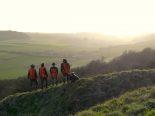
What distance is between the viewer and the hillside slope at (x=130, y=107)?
15419 millimetres

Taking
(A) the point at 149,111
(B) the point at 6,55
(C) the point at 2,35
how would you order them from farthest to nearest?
1. (C) the point at 2,35
2. (B) the point at 6,55
3. (A) the point at 149,111

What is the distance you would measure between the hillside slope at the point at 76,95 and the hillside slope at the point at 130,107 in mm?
6393

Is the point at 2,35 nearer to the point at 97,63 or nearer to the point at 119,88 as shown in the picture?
the point at 97,63

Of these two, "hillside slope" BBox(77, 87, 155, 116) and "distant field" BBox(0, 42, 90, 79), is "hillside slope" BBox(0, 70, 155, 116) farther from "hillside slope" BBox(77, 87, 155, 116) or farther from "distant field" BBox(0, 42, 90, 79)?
"distant field" BBox(0, 42, 90, 79)

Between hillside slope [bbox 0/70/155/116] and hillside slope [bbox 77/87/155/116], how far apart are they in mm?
6393

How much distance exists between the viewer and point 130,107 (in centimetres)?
1655

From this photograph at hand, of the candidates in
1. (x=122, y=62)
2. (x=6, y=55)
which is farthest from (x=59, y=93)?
(x=6, y=55)

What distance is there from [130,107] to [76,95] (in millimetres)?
11064

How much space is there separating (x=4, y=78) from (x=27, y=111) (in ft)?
99.9

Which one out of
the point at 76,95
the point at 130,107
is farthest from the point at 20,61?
the point at 130,107

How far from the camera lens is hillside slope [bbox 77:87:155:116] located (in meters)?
15.4

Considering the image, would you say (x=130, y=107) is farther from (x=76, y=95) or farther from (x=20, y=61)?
(x=20, y=61)

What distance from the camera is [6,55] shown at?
285 ft

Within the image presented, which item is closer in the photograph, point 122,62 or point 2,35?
point 122,62
